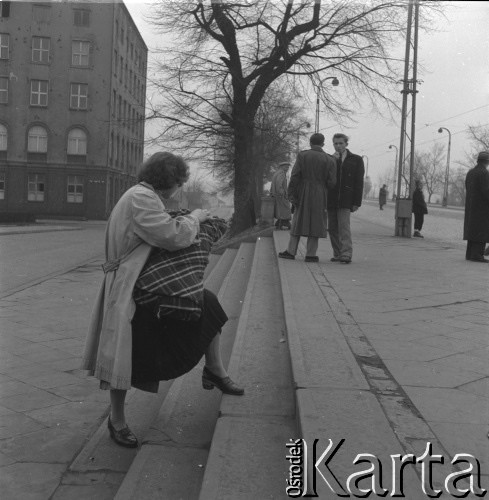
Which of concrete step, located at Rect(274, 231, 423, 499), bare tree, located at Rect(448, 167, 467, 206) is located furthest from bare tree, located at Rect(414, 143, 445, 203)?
concrete step, located at Rect(274, 231, 423, 499)

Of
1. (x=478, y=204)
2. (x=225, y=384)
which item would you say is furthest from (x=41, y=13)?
(x=225, y=384)

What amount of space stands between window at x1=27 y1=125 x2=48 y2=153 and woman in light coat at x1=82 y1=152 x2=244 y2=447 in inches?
2134

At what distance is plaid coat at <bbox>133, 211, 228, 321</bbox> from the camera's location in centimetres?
323

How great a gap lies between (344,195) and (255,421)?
6418mm

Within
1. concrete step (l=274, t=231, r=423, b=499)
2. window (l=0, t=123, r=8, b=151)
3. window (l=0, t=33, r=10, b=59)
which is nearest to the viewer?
concrete step (l=274, t=231, r=423, b=499)

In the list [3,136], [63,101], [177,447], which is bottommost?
[177,447]

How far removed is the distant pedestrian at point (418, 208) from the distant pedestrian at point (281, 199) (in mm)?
3431

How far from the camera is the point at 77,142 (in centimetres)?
5559

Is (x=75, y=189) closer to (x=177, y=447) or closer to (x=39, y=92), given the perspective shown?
(x=39, y=92)

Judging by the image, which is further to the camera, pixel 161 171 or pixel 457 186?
pixel 457 186

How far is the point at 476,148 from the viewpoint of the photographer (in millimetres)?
56875

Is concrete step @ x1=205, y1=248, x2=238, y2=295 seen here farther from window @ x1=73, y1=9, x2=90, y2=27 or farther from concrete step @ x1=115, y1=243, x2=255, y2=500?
window @ x1=73, y1=9, x2=90, y2=27

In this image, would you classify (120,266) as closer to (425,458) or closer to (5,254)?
(425,458)

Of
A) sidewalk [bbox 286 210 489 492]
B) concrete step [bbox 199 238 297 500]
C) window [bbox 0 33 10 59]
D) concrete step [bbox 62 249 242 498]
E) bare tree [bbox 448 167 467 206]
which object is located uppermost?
window [bbox 0 33 10 59]
